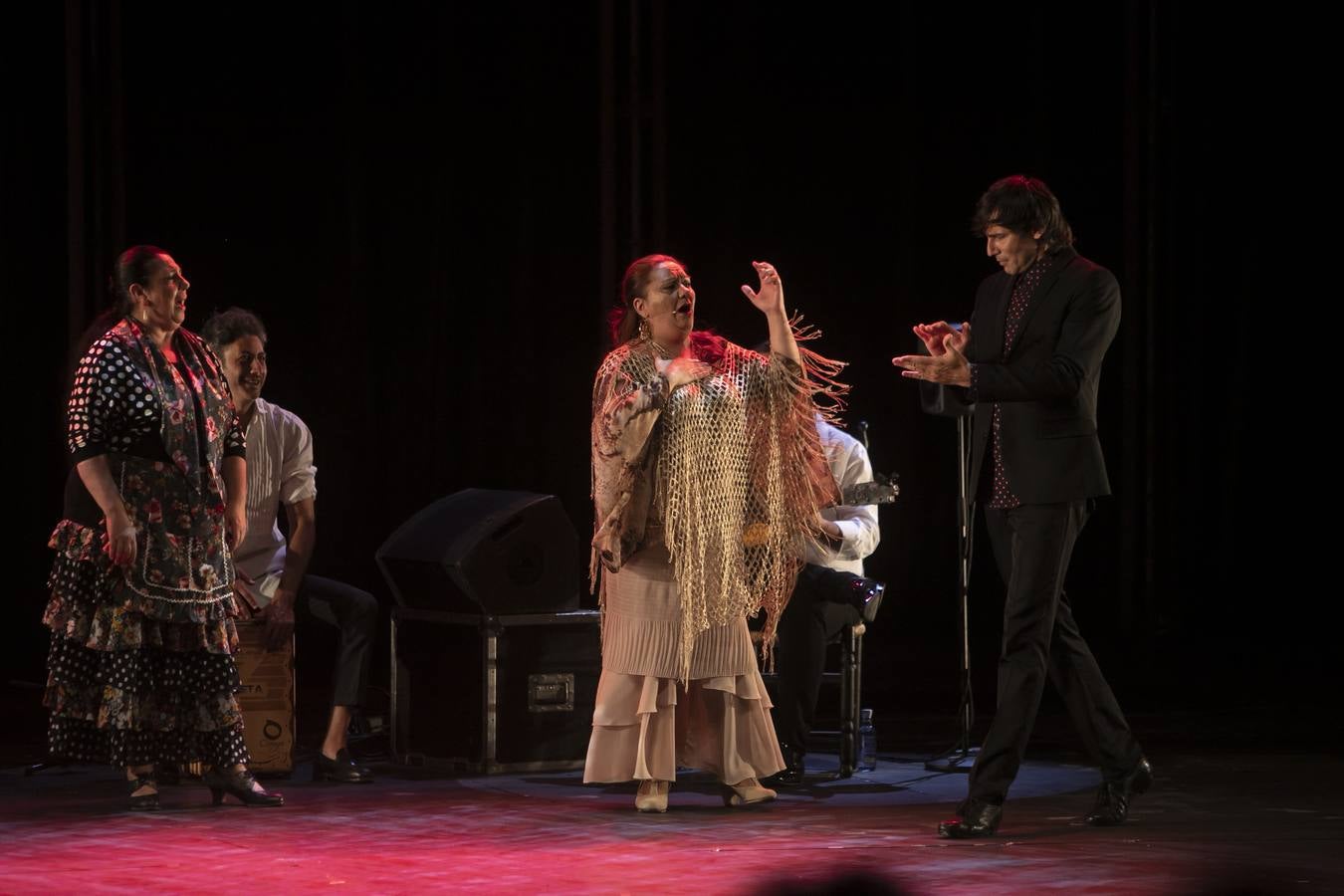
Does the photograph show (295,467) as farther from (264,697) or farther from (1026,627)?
(1026,627)

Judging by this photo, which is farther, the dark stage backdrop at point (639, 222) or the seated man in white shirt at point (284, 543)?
the dark stage backdrop at point (639, 222)

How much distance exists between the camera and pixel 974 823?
14.5ft

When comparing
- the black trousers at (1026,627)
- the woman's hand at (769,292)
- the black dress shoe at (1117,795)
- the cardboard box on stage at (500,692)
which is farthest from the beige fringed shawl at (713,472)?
the black dress shoe at (1117,795)

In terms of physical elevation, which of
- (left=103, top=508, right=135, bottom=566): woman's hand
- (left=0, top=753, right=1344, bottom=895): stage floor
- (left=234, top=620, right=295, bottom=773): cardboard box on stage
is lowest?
(left=0, top=753, right=1344, bottom=895): stage floor

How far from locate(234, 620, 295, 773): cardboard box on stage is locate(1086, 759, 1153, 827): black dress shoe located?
2376 millimetres

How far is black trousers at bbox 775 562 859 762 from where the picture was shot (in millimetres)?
5684

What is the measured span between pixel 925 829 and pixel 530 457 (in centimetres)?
413

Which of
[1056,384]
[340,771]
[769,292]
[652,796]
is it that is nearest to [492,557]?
[340,771]

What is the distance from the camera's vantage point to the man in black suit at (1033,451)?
4.42 metres

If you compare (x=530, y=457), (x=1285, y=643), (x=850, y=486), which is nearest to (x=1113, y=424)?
(x=1285, y=643)

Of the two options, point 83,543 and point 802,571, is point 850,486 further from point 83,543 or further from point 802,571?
point 83,543

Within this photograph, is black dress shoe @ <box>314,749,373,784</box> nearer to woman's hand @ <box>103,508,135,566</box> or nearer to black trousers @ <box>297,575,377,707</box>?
black trousers @ <box>297,575,377,707</box>

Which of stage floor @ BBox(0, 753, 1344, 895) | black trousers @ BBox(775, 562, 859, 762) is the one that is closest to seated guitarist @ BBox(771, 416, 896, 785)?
black trousers @ BBox(775, 562, 859, 762)

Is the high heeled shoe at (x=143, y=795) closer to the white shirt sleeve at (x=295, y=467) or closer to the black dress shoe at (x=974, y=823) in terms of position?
the white shirt sleeve at (x=295, y=467)
